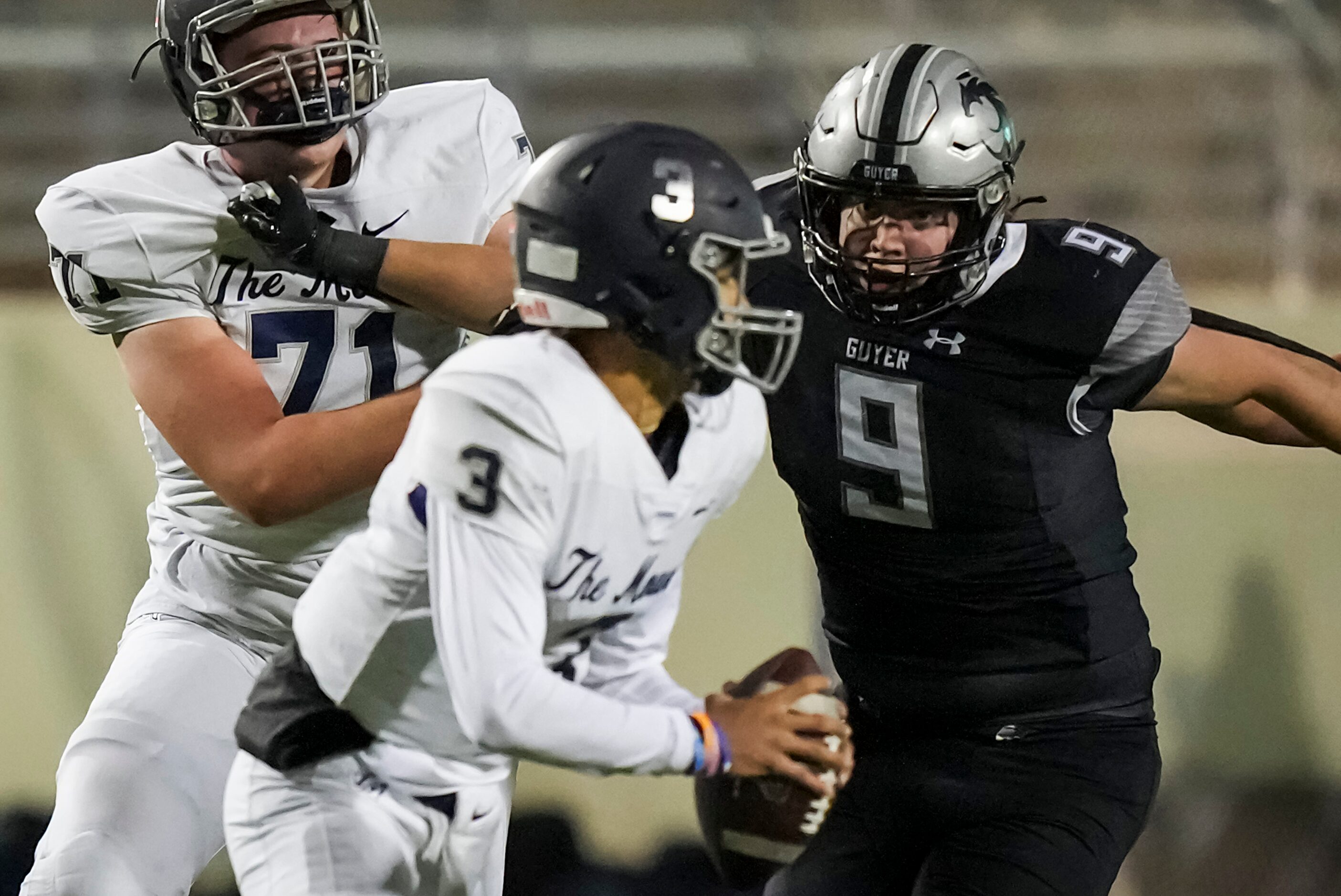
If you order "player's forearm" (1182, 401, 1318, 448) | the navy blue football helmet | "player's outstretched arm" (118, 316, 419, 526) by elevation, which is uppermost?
the navy blue football helmet

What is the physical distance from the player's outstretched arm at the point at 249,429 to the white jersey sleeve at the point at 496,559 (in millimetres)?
566

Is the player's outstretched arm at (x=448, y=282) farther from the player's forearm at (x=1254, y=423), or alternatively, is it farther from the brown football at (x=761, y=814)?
the player's forearm at (x=1254, y=423)

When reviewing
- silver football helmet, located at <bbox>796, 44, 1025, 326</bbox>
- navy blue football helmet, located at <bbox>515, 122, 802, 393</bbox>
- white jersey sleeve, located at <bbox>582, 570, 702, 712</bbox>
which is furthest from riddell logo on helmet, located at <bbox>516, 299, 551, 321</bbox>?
silver football helmet, located at <bbox>796, 44, 1025, 326</bbox>

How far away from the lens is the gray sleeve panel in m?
1.93

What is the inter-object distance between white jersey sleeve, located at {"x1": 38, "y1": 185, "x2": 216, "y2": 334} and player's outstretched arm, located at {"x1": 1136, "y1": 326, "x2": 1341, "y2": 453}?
130 centimetres

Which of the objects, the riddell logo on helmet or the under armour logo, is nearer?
the riddell logo on helmet

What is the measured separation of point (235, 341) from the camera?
2088mm

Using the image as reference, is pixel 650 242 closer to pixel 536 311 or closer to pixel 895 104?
pixel 536 311

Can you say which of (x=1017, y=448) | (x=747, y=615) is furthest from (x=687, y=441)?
(x=747, y=615)

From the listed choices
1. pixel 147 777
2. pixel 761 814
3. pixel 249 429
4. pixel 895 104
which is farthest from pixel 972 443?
pixel 147 777

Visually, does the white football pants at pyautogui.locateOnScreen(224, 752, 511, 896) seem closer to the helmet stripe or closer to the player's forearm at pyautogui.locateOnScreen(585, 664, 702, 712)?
the player's forearm at pyautogui.locateOnScreen(585, 664, 702, 712)

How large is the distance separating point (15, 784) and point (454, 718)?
2.29m

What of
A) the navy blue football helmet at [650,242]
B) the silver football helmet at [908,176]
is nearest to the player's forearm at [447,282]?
the silver football helmet at [908,176]

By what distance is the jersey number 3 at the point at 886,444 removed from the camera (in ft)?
6.54
